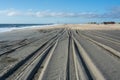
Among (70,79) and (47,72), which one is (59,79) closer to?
(70,79)

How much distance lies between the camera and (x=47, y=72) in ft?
28.2

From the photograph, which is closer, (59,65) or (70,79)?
(70,79)

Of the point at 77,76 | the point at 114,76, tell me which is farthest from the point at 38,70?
the point at 114,76

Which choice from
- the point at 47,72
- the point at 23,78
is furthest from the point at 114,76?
the point at 23,78

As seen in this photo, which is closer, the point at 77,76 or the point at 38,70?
the point at 77,76

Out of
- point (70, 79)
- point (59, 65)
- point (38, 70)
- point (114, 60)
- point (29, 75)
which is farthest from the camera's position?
point (114, 60)

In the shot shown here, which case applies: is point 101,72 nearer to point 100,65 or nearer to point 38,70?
point 100,65

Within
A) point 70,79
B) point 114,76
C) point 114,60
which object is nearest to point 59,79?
point 70,79

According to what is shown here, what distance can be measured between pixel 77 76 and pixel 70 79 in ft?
1.31

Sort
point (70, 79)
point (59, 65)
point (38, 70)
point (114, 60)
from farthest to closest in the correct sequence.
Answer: point (114, 60) → point (59, 65) → point (38, 70) → point (70, 79)

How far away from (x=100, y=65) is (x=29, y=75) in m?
2.84

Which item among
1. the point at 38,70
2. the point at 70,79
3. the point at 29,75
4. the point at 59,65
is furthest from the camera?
the point at 59,65

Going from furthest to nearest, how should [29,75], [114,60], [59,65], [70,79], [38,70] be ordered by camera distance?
[114,60] → [59,65] → [38,70] → [29,75] → [70,79]

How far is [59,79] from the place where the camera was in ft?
24.7
